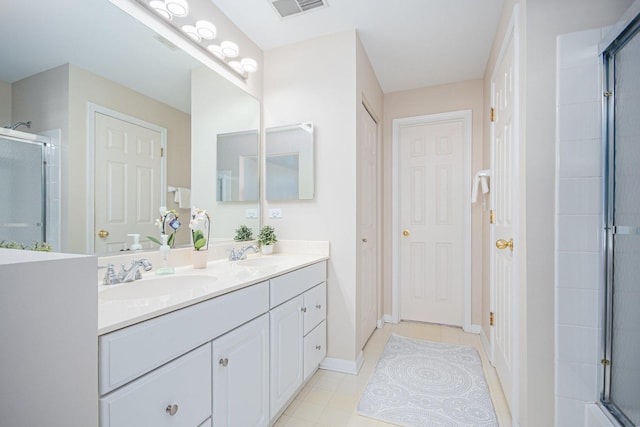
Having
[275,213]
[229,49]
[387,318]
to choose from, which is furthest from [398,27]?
[387,318]

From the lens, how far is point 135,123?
1.44 meters

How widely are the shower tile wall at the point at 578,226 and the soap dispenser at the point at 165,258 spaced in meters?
1.77

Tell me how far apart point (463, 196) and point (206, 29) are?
2531 mm

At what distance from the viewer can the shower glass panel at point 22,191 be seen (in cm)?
100

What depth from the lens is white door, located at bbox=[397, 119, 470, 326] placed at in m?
2.95

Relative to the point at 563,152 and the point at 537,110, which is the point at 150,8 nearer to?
the point at 537,110

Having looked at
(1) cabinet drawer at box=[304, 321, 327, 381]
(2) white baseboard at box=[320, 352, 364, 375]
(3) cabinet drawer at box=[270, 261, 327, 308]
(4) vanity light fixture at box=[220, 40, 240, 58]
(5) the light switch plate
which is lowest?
(2) white baseboard at box=[320, 352, 364, 375]

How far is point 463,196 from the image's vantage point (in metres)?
2.90

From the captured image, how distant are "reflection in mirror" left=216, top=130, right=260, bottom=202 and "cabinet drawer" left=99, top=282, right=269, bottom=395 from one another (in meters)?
0.99

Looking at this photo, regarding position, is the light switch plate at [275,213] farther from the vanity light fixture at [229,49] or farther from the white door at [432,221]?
the white door at [432,221]

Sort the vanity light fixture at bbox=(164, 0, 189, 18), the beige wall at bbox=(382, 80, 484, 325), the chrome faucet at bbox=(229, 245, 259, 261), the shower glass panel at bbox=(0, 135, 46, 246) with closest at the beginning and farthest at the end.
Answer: the shower glass panel at bbox=(0, 135, 46, 246), the vanity light fixture at bbox=(164, 0, 189, 18), the chrome faucet at bbox=(229, 245, 259, 261), the beige wall at bbox=(382, 80, 484, 325)

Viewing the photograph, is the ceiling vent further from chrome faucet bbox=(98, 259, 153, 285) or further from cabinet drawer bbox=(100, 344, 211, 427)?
cabinet drawer bbox=(100, 344, 211, 427)

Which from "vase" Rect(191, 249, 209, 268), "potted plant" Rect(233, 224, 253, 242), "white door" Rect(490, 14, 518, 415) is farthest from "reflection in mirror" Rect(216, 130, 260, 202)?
"white door" Rect(490, 14, 518, 415)

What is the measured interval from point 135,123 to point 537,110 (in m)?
1.85
